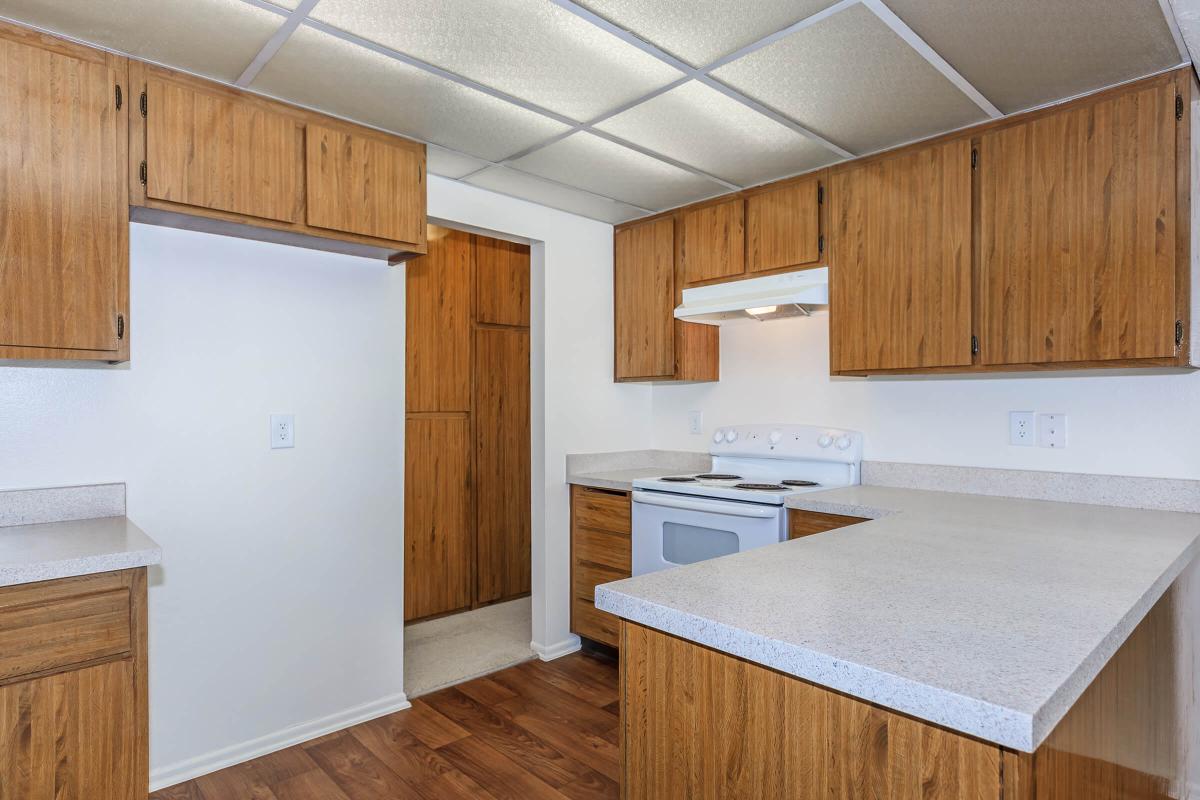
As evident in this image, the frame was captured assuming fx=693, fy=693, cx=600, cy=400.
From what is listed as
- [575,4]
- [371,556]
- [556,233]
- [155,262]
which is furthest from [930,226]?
[155,262]

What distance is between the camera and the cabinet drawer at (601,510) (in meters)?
3.21

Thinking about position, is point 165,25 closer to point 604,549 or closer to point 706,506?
point 706,506

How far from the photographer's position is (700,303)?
10.1ft

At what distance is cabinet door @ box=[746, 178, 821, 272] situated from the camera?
9.23ft

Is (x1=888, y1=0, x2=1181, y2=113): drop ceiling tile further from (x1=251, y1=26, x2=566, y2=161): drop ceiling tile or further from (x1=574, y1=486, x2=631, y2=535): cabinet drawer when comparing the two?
(x1=574, y1=486, x2=631, y2=535): cabinet drawer

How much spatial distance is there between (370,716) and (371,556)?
61 centimetres

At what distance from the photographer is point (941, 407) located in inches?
106

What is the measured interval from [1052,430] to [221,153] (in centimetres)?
285

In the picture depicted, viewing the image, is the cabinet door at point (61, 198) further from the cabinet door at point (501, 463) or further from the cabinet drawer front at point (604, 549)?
the cabinet door at point (501, 463)

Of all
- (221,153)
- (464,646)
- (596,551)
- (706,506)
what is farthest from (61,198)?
(464,646)

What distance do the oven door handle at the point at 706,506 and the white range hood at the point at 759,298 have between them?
82cm

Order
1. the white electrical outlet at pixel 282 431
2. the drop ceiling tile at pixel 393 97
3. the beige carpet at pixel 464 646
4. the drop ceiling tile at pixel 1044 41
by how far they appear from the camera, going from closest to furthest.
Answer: the drop ceiling tile at pixel 1044 41, the drop ceiling tile at pixel 393 97, the white electrical outlet at pixel 282 431, the beige carpet at pixel 464 646

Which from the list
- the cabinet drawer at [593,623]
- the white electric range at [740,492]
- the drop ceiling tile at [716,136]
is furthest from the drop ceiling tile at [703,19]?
the cabinet drawer at [593,623]

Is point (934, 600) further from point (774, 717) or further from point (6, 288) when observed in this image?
point (6, 288)
